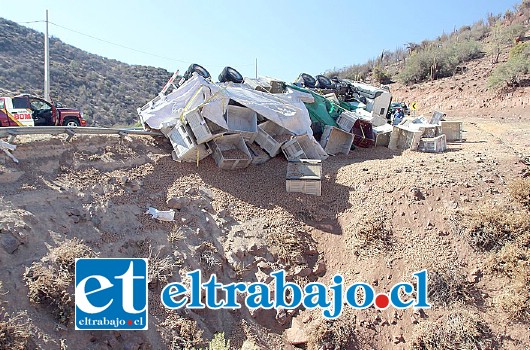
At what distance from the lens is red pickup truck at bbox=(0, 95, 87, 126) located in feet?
34.4

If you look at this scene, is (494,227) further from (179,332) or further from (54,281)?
(54,281)

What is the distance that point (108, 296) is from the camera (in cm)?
509

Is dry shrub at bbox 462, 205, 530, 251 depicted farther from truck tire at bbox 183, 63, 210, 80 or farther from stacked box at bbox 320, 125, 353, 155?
truck tire at bbox 183, 63, 210, 80

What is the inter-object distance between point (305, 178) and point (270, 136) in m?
1.76

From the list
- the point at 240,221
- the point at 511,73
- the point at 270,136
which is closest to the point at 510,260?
the point at 240,221

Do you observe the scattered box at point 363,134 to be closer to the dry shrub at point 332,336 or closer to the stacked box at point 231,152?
the stacked box at point 231,152

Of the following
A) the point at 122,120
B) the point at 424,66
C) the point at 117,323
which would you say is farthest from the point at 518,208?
the point at 122,120

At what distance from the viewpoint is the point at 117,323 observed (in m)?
4.99

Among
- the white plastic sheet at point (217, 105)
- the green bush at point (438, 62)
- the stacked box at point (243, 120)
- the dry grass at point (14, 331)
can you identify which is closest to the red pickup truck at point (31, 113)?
the white plastic sheet at point (217, 105)

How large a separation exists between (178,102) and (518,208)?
6647mm

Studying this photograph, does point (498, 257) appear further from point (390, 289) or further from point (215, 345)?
point (215, 345)

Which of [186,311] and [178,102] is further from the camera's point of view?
[178,102]

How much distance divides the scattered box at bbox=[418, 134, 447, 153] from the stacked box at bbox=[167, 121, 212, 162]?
5546mm

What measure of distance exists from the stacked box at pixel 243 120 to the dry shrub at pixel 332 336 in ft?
14.5
